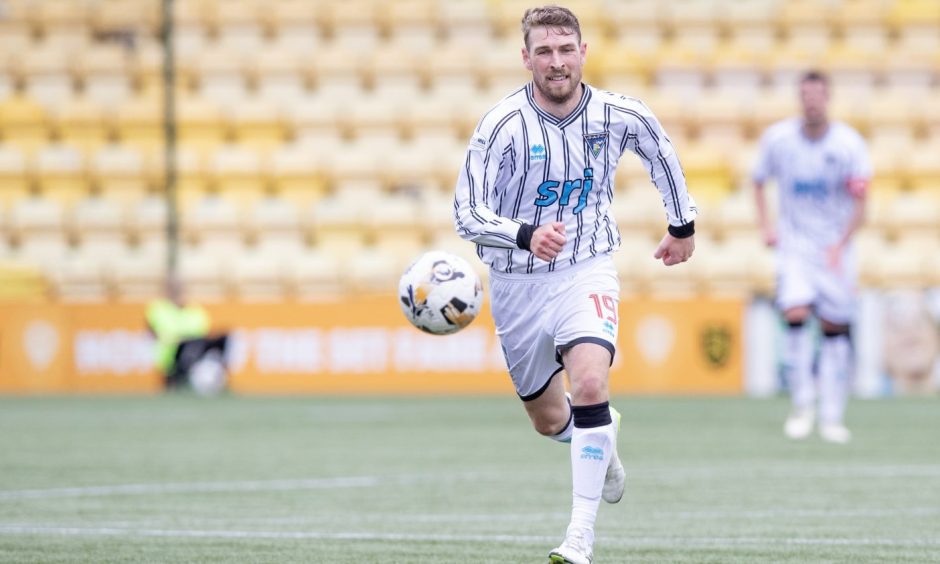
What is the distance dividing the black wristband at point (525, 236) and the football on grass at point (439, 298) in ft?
2.28

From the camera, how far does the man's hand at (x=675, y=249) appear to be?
19.9 feet

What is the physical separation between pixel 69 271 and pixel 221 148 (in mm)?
2464

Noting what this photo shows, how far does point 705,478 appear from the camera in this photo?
875cm

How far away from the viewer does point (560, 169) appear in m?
5.95

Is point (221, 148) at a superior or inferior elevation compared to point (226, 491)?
superior

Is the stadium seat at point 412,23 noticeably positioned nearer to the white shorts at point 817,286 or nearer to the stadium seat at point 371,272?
the stadium seat at point 371,272

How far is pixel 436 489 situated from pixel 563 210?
2.70 m

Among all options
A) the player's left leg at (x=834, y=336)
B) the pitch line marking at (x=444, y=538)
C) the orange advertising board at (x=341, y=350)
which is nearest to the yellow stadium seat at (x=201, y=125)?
the orange advertising board at (x=341, y=350)

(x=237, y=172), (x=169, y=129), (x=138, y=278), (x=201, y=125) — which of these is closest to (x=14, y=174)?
(x=169, y=129)

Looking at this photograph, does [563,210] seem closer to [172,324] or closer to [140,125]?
[172,324]

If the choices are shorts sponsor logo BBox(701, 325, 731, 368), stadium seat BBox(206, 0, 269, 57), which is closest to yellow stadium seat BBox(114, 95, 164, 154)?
stadium seat BBox(206, 0, 269, 57)

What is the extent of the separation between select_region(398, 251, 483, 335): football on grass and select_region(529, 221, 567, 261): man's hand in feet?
2.66

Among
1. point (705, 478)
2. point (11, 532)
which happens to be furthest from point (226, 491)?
point (705, 478)

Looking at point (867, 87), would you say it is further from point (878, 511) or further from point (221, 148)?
point (878, 511)
